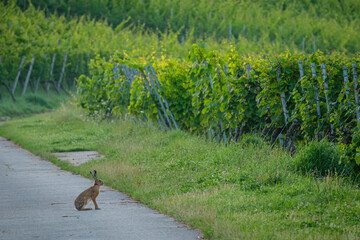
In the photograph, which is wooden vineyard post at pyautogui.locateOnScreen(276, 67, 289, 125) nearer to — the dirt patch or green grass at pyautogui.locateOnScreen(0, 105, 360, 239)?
green grass at pyautogui.locateOnScreen(0, 105, 360, 239)

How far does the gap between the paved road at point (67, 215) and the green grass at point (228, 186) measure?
31cm

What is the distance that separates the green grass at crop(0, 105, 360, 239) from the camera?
664cm

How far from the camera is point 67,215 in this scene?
7.77 m

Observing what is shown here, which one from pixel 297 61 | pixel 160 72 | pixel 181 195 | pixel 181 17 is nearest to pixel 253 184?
pixel 181 195

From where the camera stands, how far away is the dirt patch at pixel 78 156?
43.0 feet

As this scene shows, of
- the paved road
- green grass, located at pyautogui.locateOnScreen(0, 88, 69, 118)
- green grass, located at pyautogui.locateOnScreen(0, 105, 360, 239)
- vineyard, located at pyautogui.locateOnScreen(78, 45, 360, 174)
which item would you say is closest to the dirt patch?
green grass, located at pyautogui.locateOnScreen(0, 105, 360, 239)

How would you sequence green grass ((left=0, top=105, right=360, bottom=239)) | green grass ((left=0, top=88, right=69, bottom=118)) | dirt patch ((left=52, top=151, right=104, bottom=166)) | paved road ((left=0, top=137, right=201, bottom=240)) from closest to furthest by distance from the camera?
green grass ((left=0, top=105, right=360, bottom=239))
paved road ((left=0, top=137, right=201, bottom=240))
dirt patch ((left=52, top=151, right=104, bottom=166))
green grass ((left=0, top=88, right=69, bottom=118))

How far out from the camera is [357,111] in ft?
29.5

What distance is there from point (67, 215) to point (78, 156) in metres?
6.27

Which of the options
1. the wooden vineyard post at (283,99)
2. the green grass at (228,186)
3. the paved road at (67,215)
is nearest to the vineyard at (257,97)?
the wooden vineyard post at (283,99)

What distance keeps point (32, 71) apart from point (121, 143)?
1796 cm

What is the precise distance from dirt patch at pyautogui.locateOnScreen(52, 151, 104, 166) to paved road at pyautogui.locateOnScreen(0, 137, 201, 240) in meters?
1.75

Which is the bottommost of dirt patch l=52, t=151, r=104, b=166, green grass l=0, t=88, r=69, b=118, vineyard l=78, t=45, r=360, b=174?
green grass l=0, t=88, r=69, b=118

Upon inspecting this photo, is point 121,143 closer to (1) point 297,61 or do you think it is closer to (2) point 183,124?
(2) point 183,124
